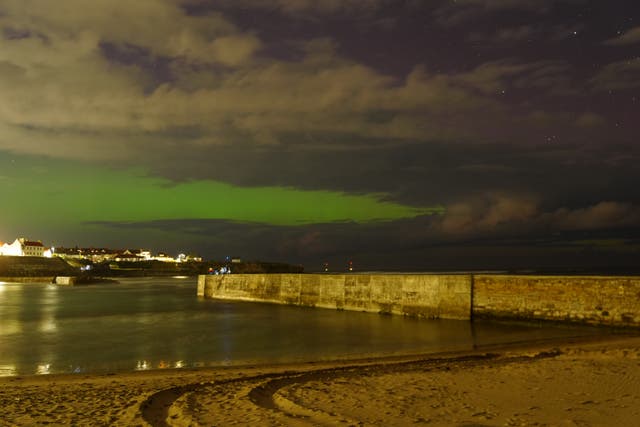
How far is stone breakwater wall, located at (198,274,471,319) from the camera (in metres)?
22.1

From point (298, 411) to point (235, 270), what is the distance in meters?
126

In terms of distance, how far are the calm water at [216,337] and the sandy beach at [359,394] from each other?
8.41 feet

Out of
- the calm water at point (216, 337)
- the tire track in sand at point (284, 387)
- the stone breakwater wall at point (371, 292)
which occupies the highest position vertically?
the stone breakwater wall at point (371, 292)

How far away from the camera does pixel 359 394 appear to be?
340 inches

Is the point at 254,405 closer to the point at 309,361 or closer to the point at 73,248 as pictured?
the point at 309,361

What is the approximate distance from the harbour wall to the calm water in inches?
25.1

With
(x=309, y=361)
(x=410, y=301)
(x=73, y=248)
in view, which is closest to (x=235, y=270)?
(x=73, y=248)

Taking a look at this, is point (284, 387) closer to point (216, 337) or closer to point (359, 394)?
point (359, 394)

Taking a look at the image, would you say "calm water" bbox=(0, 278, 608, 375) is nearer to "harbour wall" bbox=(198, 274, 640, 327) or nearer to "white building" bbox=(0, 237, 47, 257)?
"harbour wall" bbox=(198, 274, 640, 327)

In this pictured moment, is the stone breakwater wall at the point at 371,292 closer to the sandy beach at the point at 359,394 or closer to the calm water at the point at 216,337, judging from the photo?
the calm water at the point at 216,337

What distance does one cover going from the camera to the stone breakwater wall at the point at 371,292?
2214cm

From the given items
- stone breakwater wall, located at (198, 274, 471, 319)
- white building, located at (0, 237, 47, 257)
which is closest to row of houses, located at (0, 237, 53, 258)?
white building, located at (0, 237, 47, 257)

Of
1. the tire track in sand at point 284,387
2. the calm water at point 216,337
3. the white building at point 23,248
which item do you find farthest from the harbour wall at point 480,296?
the white building at point 23,248

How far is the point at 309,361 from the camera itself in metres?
13.8
